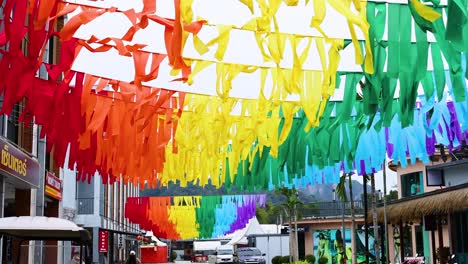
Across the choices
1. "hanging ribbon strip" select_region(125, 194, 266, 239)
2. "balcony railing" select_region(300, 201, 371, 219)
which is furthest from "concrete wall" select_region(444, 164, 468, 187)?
"balcony railing" select_region(300, 201, 371, 219)

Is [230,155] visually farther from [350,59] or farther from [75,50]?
[75,50]

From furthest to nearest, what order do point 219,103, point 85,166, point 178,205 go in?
point 178,205 → point 85,166 → point 219,103

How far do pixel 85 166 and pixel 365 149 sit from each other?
17.0 feet

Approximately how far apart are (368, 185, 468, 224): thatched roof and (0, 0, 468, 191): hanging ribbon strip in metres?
8.25

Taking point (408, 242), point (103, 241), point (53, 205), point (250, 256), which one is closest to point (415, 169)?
point (408, 242)

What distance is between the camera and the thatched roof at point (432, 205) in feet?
72.9

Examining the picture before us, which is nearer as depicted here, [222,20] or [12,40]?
[12,40]

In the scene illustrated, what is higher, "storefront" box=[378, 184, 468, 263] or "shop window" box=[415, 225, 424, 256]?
"storefront" box=[378, 184, 468, 263]

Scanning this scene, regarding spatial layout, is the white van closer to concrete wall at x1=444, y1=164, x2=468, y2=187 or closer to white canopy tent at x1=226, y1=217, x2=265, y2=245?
white canopy tent at x1=226, y1=217, x2=265, y2=245

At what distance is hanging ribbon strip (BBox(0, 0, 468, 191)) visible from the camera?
18.6 feet

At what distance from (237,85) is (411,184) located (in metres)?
37.8

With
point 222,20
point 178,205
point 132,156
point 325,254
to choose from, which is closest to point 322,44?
point 222,20

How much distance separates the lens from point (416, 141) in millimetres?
12719

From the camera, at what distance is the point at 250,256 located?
47219 millimetres
